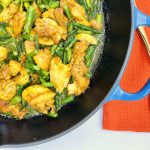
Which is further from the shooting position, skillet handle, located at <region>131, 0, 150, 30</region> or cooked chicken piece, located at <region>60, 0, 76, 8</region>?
cooked chicken piece, located at <region>60, 0, 76, 8</region>

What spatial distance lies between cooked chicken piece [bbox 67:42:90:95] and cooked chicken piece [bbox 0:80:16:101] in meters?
0.18

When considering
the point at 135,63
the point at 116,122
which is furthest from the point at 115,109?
the point at 135,63

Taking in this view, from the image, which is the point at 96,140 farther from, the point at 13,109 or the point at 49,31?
the point at 49,31

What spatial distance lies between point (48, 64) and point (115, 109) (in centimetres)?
30

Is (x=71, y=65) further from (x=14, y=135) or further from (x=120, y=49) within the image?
(x=14, y=135)

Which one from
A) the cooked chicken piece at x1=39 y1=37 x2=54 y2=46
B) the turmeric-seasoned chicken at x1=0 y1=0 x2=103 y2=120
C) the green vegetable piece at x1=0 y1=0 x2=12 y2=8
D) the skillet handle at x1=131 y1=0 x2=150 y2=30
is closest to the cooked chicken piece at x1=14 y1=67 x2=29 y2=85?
the turmeric-seasoned chicken at x1=0 y1=0 x2=103 y2=120

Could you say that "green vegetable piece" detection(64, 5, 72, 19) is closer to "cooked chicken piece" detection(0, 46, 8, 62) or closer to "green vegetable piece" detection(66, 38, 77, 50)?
"green vegetable piece" detection(66, 38, 77, 50)

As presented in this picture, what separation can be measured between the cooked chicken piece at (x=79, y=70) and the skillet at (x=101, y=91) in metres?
0.05

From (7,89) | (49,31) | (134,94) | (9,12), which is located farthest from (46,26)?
(134,94)

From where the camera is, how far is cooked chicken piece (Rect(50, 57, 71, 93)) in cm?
125

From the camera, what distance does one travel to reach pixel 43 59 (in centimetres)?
125

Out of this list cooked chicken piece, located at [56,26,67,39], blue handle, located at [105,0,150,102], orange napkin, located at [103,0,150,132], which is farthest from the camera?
orange napkin, located at [103,0,150,132]

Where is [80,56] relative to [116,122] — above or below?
above

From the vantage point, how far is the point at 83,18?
4.25ft
